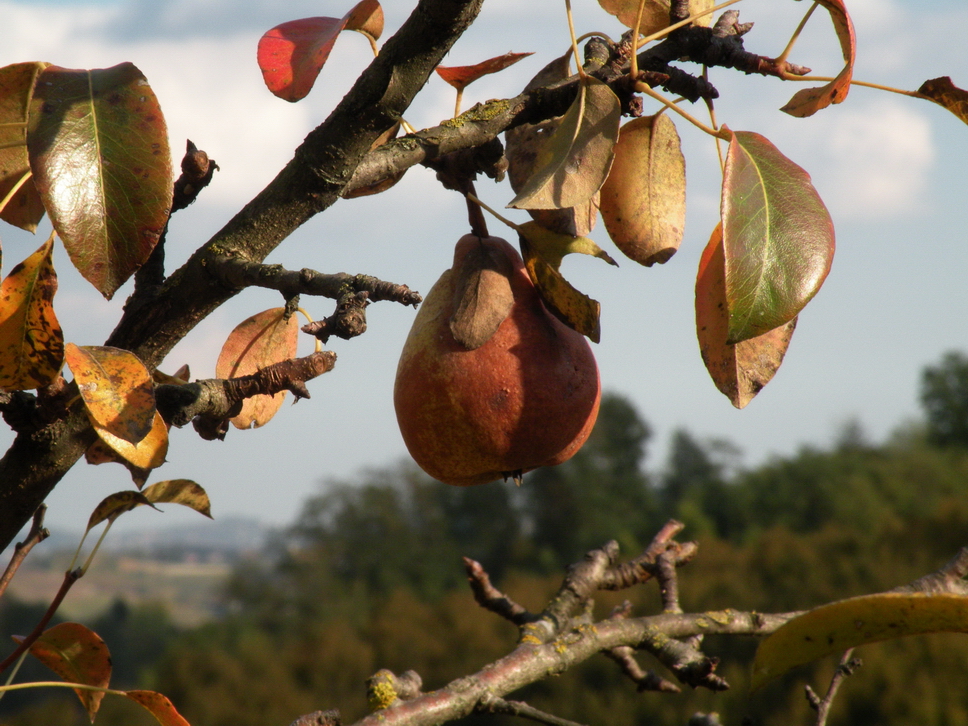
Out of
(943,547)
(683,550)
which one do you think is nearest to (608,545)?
(683,550)

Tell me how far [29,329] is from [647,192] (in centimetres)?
58

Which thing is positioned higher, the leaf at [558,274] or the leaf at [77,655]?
the leaf at [558,274]

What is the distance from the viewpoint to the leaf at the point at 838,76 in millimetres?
626

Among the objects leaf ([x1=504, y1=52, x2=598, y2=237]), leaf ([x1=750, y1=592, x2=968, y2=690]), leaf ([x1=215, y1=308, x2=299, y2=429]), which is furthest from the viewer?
leaf ([x1=215, y1=308, x2=299, y2=429])

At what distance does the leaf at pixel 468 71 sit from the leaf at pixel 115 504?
→ 0.55 m

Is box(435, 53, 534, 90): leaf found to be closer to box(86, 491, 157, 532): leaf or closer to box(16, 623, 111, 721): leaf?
box(86, 491, 157, 532): leaf

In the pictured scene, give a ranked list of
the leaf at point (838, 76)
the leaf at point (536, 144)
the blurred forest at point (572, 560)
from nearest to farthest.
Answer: the leaf at point (838, 76) → the leaf at point (536, 144) → the blurred forest at point (572, 560)

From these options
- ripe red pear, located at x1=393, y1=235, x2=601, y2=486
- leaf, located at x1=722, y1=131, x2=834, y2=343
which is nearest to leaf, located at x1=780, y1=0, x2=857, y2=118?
leaf, located at x1=722, y1=131, x2=834, y2=343

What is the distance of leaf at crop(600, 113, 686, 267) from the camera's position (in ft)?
2.56

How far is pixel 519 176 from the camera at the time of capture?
764 mm

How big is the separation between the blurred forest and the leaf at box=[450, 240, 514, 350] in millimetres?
522

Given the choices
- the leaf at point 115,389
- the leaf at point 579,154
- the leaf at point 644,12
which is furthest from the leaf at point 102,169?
the leaf at point 644,12

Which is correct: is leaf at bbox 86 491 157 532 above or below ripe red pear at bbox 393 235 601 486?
below

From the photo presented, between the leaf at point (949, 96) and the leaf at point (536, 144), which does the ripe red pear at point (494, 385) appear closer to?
the leaf at point (536, 144)
